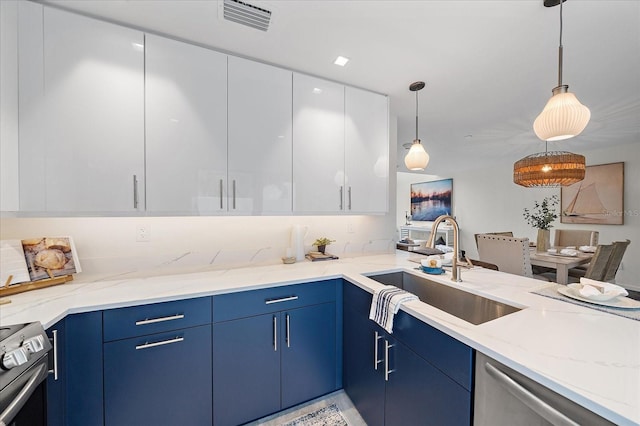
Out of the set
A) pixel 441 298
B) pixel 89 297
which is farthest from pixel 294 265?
pixel 89 297

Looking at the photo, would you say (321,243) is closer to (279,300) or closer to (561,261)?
(279,300)

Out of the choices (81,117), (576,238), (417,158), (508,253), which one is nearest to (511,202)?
(576,238)

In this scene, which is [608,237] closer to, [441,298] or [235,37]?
[441,298]

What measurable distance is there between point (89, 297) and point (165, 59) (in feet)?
4.77

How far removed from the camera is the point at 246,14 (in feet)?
4.66

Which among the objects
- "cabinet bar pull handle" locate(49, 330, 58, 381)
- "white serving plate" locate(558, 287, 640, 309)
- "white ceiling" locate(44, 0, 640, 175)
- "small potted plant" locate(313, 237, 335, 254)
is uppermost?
"white ceiling" locate(44, 0, 640, 175)

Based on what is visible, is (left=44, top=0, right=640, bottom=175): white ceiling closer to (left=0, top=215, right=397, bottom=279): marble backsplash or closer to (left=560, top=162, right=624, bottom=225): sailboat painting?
(left=0, top=215, right=397, bottom=279): marble backsplash

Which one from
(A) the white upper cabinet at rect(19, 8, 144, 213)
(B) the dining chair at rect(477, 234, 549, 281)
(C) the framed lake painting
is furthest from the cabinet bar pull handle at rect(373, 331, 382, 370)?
(C) the framed lake painting

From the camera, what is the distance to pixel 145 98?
5.06 feet

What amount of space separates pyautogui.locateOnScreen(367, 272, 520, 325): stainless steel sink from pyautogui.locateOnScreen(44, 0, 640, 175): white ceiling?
1.57 meters

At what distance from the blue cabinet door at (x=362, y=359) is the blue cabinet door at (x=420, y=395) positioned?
0.31 feet

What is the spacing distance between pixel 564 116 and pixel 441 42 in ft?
2.77

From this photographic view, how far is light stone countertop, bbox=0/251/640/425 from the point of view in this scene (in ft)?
2.14

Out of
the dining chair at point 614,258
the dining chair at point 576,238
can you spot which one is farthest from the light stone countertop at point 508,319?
the dining chair at point 576,238
